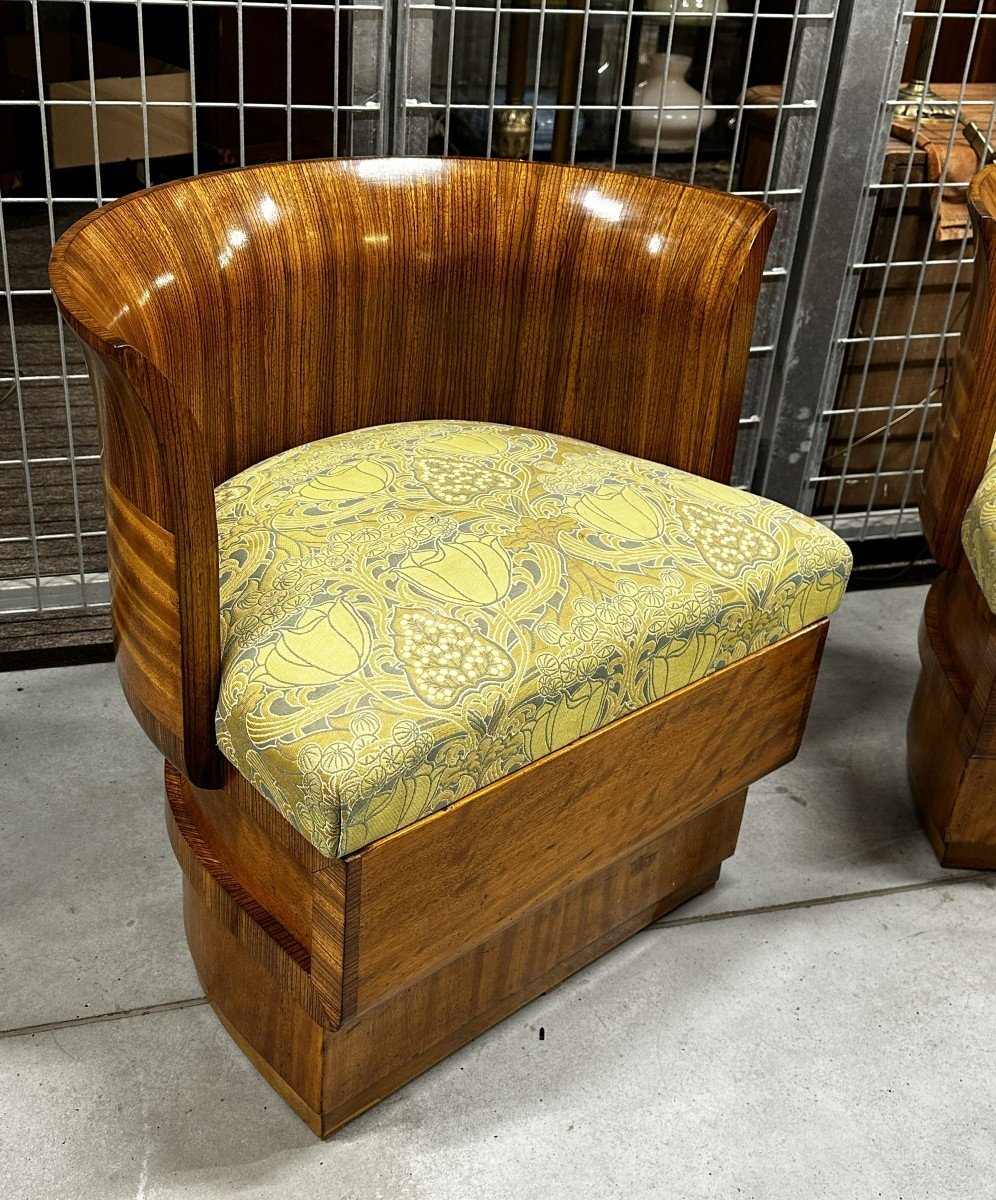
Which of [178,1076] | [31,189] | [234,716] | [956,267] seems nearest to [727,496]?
[234,716]

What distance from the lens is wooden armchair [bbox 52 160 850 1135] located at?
95 cm

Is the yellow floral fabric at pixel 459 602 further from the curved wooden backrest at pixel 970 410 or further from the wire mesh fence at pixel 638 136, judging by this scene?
the wire mesh fence at pixel 638 136

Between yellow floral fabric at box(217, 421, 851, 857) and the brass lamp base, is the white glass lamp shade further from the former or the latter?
yellow floral fabric at box(217, 421, 851, 857)

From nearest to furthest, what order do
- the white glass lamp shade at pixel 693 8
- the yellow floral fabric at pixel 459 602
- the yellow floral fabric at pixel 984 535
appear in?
the yellow floral fabric at pixel 459 602 < the yellow floral fabric at pixel 984 535 < the white glass lamp shade at pixel 693 8

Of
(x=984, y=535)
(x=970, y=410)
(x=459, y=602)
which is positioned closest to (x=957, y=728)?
(x=984, y=535)

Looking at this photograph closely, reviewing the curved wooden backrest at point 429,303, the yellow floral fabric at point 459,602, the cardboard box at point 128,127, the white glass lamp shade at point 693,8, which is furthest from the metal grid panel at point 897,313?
the cardboard box at point 128,127

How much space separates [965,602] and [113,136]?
1.35 metres

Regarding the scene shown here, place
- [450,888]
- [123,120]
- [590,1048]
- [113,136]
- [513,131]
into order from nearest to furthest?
[450,888]
[590,1048]
[513,131]
[113,136]
[123,120]

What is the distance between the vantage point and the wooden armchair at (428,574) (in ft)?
3.10

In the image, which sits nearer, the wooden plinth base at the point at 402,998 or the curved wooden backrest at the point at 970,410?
the wooden plinth base at the point at 402,998

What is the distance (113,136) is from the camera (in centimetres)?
188

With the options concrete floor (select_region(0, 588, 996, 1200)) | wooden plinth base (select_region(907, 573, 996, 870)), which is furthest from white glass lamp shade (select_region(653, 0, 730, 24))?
concrete floor (select_region(0, 588, 996, 1200))

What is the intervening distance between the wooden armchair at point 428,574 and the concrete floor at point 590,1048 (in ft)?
0.16

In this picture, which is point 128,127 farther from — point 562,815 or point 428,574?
point 562,815
